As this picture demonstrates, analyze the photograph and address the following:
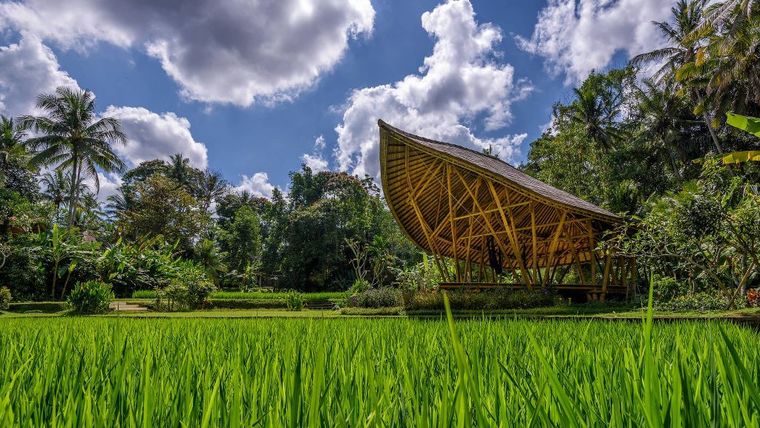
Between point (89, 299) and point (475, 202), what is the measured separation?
440 inches

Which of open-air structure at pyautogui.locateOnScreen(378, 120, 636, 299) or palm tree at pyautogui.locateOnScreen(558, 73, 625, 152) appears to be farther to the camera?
palm tree at pyautogui.locateOnScreen(558, 73, 625, 152)

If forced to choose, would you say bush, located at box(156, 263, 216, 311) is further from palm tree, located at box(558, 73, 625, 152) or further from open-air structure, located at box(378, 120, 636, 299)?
palm tree, located at box(558, 73, 625, 152)

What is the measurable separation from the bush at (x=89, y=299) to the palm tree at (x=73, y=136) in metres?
15.7

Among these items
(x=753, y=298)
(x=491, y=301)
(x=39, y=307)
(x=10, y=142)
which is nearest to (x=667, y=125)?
Answer: (x=753, y=298)

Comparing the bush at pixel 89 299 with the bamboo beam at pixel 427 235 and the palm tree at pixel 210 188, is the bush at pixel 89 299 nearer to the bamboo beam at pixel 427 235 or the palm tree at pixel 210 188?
the bamboo beam at pixel 427 235

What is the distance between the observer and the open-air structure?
11648 mm

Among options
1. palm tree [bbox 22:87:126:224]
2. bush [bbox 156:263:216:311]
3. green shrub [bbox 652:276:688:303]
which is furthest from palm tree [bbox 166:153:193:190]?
green shrub [bbox 652:276:688:303]

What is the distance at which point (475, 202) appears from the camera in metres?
12.9

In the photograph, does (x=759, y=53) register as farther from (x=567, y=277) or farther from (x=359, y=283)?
(x=359, y=283)

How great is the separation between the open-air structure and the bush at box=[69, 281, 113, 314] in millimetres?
8740

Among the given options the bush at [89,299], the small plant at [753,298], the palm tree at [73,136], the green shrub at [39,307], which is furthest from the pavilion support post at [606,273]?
the palm tree at [73,136]

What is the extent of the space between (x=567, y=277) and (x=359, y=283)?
10220 millimetres

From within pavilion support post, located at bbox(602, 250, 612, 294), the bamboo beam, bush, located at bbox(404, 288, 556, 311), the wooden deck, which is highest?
the bamboo beam

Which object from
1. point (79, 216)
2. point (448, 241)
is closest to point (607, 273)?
point (448, 241)
